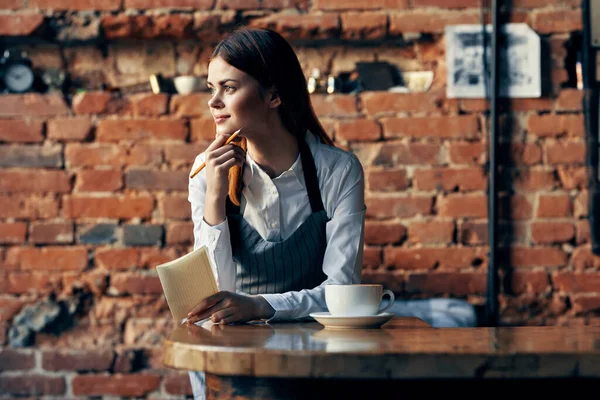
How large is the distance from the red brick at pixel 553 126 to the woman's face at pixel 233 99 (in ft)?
3.50

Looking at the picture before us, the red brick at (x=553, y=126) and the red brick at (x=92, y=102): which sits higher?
the red brick at (x=92, y=102)

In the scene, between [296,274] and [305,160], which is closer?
[296,274]

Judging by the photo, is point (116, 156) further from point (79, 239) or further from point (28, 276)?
point (28, 276)

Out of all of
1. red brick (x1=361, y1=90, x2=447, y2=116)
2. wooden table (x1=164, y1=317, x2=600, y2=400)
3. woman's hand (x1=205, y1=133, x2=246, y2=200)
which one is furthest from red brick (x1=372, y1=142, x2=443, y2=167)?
wooden table (x1=164, y1=317, x2=600, y2=400)

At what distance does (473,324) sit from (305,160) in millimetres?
851

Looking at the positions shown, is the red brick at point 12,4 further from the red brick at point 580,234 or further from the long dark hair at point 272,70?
the red brick at point 580,234

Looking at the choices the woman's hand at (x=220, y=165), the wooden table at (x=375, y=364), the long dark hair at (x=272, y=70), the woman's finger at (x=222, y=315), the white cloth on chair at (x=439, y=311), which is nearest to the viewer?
the wooden table at (x=375, y=364)

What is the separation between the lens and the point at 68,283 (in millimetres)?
2672

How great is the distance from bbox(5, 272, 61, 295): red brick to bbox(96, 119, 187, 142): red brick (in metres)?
0.50

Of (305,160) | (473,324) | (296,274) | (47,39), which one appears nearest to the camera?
(296,274)

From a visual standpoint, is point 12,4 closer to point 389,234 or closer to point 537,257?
point 389,234

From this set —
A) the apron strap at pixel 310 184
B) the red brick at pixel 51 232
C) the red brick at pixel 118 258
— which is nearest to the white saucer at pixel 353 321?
the apron strap at pixel 310 184

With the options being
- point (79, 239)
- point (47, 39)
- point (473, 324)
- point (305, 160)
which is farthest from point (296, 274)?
point (47, 39)

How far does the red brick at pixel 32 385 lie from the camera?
266 centimetres
